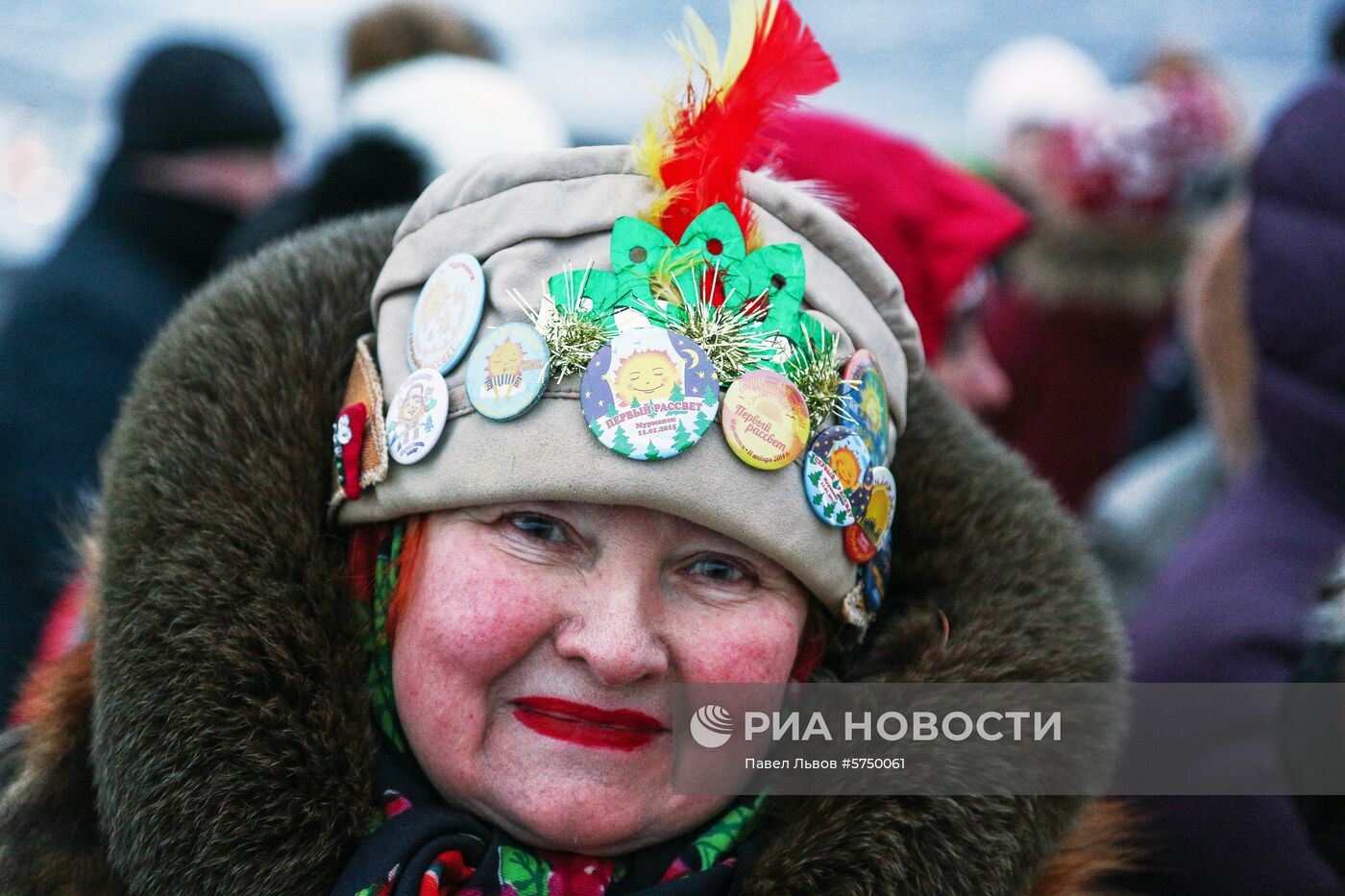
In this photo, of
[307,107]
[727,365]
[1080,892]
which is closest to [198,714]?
[727,365]

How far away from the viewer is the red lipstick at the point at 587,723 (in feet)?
5.01

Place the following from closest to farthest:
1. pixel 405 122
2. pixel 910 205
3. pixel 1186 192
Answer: pixel 910 205, pixel 405 122, pixel 1186 192

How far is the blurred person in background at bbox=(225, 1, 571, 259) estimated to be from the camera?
2.95m

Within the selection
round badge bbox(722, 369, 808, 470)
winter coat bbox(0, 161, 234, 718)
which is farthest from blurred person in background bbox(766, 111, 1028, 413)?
winter coat bbox(0, 161, 234, 718)

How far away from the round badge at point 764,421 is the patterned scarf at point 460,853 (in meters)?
0.48

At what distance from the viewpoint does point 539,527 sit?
1545 millimetres

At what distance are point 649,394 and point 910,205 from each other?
122cm

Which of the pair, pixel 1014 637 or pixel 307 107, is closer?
pixel 1014 637

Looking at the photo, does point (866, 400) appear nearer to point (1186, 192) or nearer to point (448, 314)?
point (448, 314)

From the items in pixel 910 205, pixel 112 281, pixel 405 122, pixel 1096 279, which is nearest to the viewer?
pixel 910 205

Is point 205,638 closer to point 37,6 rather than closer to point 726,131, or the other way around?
point 726,131

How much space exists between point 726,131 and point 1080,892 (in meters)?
1.12

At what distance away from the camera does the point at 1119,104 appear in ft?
14.7

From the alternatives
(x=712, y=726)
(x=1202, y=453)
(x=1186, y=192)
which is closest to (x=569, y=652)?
(x=712, y=726)
